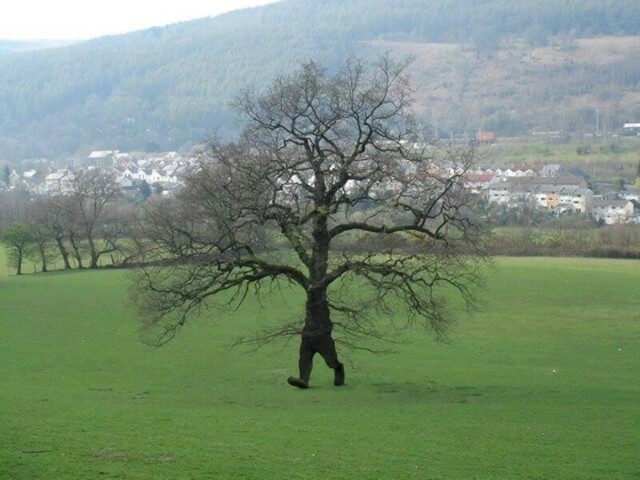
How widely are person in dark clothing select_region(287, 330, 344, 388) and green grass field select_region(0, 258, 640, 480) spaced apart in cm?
44

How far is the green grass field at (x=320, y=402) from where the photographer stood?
1375 centimetres

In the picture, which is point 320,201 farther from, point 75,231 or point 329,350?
point 75,231

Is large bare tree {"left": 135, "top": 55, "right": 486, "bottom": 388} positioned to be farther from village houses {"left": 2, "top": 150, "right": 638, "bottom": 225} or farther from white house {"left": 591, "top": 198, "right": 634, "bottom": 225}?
white house {"left": 591, "top": 198, "right": 634, "bottom": 225}

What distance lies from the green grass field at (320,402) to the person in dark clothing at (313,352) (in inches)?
17.5

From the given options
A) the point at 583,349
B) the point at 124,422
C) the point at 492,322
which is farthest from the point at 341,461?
the point at 492,322

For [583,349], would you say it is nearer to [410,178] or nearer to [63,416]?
[410,178]

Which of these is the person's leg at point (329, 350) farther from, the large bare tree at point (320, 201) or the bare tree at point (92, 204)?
the bare tree at point (92, 204)

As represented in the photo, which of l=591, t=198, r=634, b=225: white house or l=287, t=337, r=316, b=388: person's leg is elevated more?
l=591, t=198, r=634, b=225: white house

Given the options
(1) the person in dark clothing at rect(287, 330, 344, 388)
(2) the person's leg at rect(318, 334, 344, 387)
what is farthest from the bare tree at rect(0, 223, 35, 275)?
(2) the person's leg at rect(318, 334, 344, 387)

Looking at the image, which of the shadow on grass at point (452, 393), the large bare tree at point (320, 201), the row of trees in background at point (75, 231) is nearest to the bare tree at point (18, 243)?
the row of trees in background at point (75, 231)

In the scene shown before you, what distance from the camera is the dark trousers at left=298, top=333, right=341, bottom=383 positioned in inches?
933

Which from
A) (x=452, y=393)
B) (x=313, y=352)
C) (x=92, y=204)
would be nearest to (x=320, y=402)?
(x=313, y=352)

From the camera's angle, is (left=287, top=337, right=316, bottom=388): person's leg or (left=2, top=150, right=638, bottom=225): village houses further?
(left=2, top=150, right=638, bottom=225): village houses

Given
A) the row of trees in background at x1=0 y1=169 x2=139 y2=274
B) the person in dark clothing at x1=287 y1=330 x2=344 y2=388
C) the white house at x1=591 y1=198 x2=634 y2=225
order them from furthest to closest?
1. the white house at x1=591 y1=198 x2=634 y2=225
2. the row of trees in background at x1=0 y1=169 x2=139 y2=274
3. the person in dark clothing at x1=287 y1=330 x2=344 y2=388
